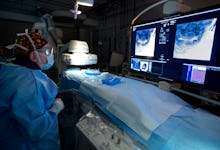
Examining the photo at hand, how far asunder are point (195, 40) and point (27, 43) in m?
1.28

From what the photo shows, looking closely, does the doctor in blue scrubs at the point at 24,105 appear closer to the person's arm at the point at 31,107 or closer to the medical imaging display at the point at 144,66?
the person's arm at the point at 31,107

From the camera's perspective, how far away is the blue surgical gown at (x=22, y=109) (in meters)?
0.84

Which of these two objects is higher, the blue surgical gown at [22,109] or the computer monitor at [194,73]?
the computer monitor at [194,73]

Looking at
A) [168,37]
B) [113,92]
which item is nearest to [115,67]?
[168,37]

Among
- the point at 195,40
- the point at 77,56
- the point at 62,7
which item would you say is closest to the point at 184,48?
the point at 195,40

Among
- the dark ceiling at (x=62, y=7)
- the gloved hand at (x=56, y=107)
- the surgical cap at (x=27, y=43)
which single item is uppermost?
the dark ceiling at (x=62, y=7)

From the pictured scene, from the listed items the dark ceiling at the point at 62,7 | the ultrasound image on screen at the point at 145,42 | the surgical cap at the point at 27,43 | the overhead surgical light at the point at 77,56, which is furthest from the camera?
the dark ceiling at the point at 62,7

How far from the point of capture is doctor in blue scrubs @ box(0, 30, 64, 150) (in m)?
0.84

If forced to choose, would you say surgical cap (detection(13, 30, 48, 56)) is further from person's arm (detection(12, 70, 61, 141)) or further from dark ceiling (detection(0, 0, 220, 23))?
dark ceiling (detection(0, 0, 220, 23))

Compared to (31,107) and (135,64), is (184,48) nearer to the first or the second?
(135,64)

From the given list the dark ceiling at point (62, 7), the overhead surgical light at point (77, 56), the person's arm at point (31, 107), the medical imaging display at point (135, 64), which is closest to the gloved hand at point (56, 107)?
the person's arm at point (31, 107)

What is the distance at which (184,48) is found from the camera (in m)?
1.01

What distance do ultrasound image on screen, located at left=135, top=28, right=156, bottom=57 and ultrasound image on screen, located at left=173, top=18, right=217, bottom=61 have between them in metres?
0.25

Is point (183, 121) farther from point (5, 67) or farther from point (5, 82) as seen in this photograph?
point (5, 67)
